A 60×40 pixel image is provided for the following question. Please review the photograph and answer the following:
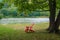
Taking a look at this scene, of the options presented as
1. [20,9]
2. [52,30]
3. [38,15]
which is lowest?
[38,15]

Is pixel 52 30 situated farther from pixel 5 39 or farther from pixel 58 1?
pixel 5 39

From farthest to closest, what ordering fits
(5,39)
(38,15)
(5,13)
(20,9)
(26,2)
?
1. (38,15)
2. (5,13)
3. (20,9)
4. (26,2)
5. (5,39)

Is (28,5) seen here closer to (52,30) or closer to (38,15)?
(52,30)

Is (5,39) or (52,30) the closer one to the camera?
(5,39)

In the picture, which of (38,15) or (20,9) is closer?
(20,9)

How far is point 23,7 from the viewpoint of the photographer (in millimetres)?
15664

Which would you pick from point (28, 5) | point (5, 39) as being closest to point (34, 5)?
point (28, 5)

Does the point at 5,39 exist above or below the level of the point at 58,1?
below

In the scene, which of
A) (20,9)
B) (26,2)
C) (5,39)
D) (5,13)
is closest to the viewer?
(5,39)

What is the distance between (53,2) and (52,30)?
221cm

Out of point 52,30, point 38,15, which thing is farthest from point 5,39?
point 38,15

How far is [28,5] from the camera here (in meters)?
15.8

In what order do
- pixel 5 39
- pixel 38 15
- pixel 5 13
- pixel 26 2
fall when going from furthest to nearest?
pixel 38 15, pixel 5 13, pixel 26 2, pixel 5 39

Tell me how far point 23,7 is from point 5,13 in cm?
1935
